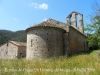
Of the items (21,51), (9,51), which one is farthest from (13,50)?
(21,51)

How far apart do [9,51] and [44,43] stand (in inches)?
683

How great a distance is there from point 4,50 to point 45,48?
19.6m

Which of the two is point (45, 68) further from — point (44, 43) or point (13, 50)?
point (13, 50)

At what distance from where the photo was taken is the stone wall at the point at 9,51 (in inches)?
1116

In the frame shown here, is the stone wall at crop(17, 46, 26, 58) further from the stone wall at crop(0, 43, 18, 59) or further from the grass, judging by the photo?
the grass

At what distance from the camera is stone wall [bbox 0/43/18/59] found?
93.0 ft

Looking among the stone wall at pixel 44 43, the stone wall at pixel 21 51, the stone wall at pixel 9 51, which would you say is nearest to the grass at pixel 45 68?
the stone wall at pixel 44 43


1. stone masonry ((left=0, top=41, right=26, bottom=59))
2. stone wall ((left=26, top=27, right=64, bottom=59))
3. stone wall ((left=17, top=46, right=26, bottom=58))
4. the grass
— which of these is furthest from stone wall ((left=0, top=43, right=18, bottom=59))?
the grass

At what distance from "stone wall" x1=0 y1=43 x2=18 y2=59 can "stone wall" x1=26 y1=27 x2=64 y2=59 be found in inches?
536

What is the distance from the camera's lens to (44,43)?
1489 centimetres

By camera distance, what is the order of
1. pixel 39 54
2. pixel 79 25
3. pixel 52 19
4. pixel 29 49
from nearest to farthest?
pixel 39 54 → pixel 29 49 → pixel 52 19 → pixel 79 25

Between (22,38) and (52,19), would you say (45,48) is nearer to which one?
(52,19)

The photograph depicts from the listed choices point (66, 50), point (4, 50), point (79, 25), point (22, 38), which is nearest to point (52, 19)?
point (66, 50)

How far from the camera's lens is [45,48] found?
1478cm
